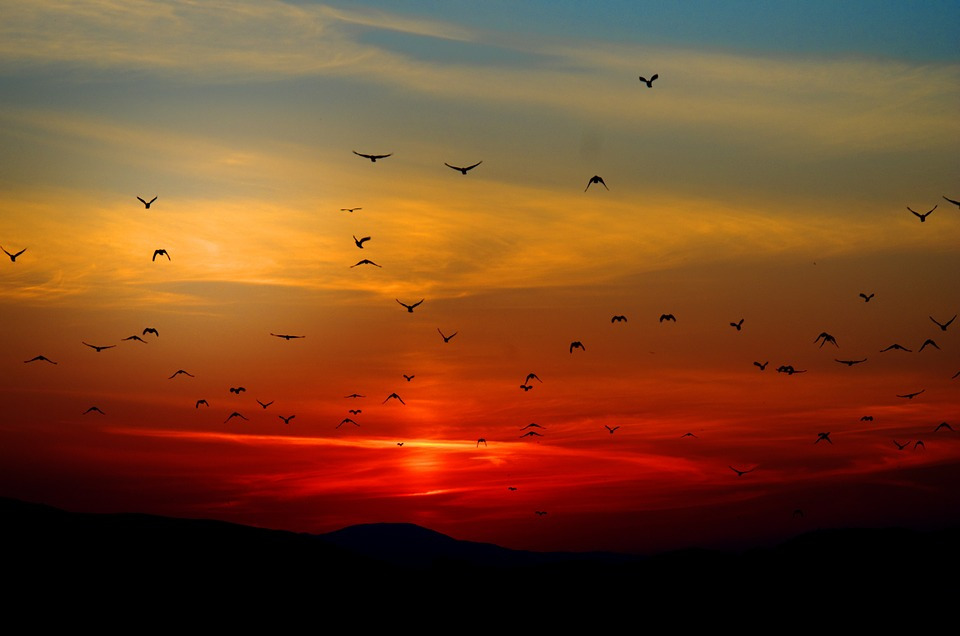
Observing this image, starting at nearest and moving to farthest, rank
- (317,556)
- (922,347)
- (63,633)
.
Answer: (922,347), (63,633), (317,556)

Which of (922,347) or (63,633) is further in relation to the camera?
(63,633)

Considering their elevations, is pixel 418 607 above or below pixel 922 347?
below

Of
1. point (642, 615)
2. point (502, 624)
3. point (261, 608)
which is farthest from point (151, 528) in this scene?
point (642, 615)

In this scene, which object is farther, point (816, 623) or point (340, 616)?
point (816, 623)

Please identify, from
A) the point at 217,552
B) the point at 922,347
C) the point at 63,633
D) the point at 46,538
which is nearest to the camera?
the point at 922,347

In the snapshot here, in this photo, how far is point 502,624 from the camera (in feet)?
597

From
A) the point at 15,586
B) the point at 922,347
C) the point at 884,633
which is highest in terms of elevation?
the point at 922,347

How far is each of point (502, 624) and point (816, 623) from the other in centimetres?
6137

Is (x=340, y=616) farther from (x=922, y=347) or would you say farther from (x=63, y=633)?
(x=922, y=347)

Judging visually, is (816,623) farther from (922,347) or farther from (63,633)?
(63,633)

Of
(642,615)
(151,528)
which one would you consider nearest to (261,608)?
(151,528)

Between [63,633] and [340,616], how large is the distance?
151 ft

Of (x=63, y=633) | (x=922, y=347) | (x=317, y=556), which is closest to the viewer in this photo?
(x=922, y=347)

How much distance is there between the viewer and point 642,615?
198 metres
